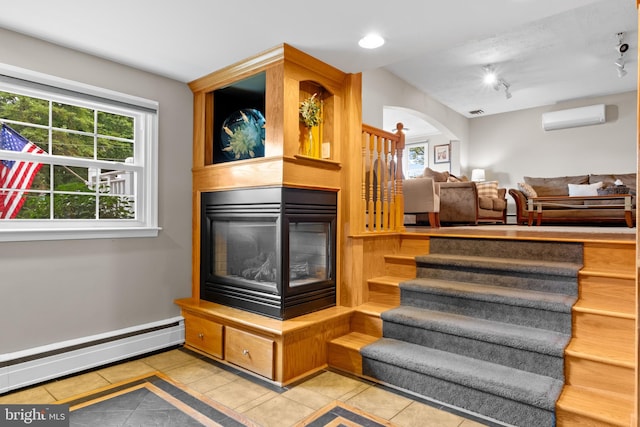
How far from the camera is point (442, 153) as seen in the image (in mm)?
8242

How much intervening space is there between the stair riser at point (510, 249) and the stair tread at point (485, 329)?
0.64 metres

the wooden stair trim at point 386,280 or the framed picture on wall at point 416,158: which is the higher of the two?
the framed picture on wall at point 416,158

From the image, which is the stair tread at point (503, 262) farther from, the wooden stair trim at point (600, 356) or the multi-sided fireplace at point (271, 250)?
the multi-sided fireplace at point (271, 250)

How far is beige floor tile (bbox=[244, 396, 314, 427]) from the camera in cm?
202

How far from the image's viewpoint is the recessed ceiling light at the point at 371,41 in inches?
96.8

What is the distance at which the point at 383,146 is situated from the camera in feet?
11.6

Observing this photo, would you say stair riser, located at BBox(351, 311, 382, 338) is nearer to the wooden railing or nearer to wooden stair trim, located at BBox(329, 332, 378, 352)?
wooden stair trim, located at BBox(329, 332, 378, 352)

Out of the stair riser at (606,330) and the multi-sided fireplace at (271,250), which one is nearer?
the stair riser at (606,330)

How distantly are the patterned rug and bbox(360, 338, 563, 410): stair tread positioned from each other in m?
0.43

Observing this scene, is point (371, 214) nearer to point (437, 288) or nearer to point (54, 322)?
point (437, 288)

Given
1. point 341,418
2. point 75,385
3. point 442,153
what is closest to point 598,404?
point 341,418

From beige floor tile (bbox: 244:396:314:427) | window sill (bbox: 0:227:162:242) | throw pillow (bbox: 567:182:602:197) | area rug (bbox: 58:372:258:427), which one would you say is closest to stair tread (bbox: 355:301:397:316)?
beige floor tile (bbox: 244:396:314:427)

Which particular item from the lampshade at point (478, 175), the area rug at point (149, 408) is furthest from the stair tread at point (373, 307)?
the lampshade at point (478, 175)

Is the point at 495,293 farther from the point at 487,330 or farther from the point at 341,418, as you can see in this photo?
the point at 341,418
